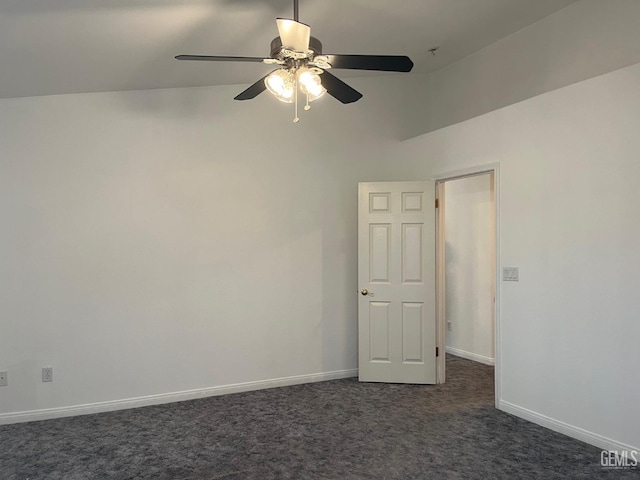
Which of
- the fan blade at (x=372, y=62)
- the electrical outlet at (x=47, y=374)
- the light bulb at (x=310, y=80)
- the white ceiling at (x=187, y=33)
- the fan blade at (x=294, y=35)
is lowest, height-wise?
the electrical outlet at (x=47, y=374)

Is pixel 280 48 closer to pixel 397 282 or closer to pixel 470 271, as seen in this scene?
pixel 397 282

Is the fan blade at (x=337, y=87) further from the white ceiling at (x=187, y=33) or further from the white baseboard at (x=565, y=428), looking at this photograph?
the white baseboard at (x=565, y=428)

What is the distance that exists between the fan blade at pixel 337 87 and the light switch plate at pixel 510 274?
1.94 metres

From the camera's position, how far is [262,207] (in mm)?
4258

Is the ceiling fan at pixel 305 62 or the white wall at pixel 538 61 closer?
the ceiling fan at pixel 305 62

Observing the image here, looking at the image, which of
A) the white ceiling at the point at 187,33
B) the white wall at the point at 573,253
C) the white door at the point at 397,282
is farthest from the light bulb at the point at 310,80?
the white door at the point at 397,282

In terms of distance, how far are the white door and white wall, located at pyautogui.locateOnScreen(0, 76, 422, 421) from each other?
244 millimetres

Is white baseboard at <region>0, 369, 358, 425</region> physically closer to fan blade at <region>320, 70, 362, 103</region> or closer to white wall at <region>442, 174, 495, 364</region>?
Result: white wall at <region>442, 174, 495, 364</region>

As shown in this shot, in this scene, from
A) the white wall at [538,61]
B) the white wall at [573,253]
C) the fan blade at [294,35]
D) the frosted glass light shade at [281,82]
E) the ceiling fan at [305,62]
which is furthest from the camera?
the white wall at [538,61]

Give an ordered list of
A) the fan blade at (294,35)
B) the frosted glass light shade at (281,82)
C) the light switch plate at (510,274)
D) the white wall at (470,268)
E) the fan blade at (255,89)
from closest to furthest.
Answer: the fan blade at (294,35), the frosted glass light shade at (281,82), the fan blade at (255,89), the light switch plate at (510,274), the white wall at (470,268)

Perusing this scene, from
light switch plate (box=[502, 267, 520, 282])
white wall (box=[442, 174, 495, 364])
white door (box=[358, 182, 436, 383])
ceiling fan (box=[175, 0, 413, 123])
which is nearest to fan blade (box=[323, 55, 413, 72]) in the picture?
ceiling fan (box=[175, 0, 413, 123])

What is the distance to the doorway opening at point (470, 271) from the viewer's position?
5066 mm

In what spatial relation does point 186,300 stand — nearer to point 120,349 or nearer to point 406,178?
point 120,349

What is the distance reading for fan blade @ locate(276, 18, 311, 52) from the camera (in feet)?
6.81
